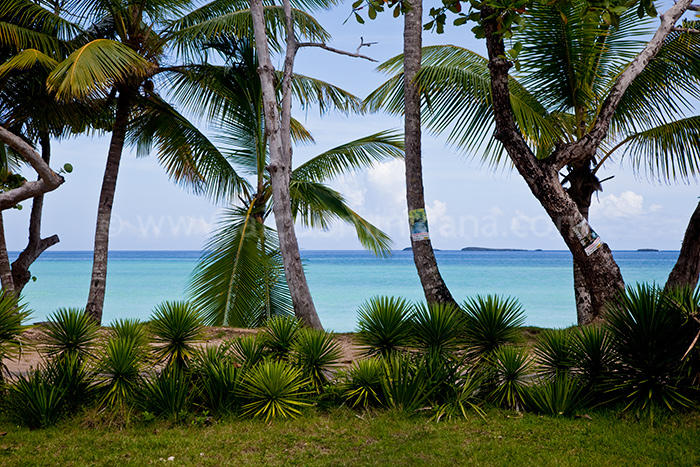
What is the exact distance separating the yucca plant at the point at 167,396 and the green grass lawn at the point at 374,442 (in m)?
0.15

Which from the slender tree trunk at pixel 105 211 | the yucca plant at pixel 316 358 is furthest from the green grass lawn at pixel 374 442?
the slender tree trunk at pixel 105 211

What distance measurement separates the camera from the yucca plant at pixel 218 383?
529cm

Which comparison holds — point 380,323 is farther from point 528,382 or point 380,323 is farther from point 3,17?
point 3,17

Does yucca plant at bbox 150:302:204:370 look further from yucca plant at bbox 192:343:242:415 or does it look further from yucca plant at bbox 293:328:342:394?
yucca plant at bbox 293:328:342:394

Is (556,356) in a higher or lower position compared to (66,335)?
lower

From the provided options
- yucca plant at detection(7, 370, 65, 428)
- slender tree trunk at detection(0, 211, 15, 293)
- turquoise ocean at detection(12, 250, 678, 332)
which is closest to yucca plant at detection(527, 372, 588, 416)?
→ yucca plant at detection(7, 370, 65, 428)

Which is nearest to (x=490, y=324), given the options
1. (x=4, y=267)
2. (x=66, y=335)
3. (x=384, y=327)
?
(x=384, y=327)

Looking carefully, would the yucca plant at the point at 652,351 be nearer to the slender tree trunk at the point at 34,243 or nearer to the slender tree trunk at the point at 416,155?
the slender tree trunk at the point at 416,155

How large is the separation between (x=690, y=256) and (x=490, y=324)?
3509mm

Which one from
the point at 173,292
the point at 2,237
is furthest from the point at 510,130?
the point at 173,292

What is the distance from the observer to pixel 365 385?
17.5 feet

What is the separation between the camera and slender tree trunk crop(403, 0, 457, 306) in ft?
25.6

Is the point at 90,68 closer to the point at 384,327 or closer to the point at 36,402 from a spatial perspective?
the point at 36,402

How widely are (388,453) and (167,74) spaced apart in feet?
28.9
